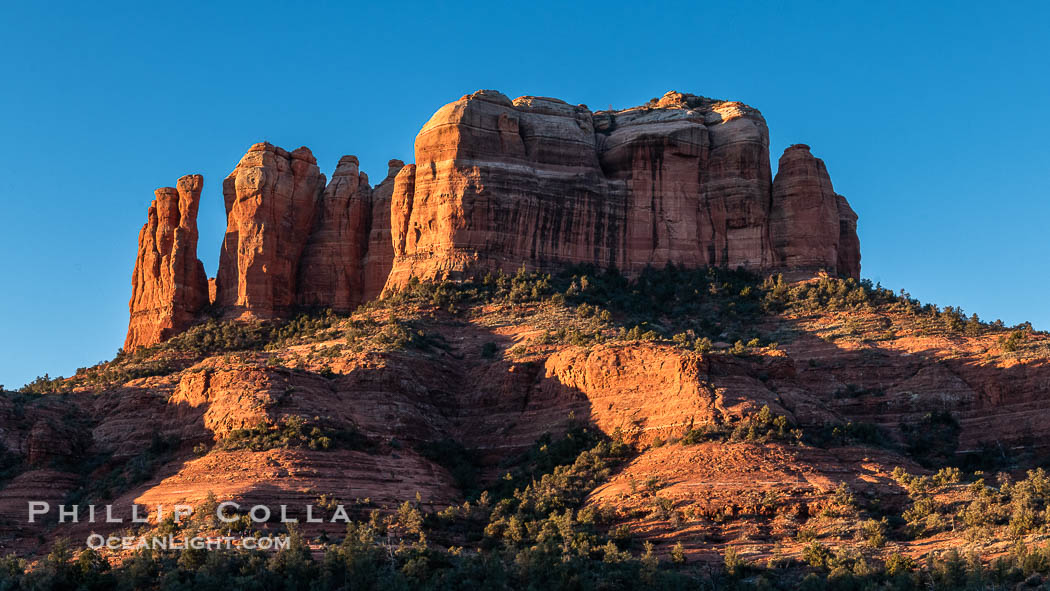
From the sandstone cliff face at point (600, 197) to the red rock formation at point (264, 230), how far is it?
7429 mm

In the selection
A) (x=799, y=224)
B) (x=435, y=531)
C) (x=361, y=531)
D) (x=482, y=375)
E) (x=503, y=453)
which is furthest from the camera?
(x=799, y=224)

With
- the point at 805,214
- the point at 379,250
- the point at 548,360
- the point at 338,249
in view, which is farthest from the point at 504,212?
the point at 805,214

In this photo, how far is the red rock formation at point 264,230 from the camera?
78000mm

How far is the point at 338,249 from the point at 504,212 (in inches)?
502

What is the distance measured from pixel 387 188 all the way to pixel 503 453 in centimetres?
3016

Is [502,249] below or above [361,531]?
above

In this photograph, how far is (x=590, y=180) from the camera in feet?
250

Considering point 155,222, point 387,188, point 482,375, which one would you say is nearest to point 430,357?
point 482,375

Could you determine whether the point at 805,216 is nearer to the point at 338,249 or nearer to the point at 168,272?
the point at 338,249

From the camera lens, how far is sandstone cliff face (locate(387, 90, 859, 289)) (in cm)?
7369

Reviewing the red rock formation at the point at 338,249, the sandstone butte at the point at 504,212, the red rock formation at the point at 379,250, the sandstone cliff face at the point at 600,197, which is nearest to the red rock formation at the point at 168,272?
the sandstone butte at the point at 504,212

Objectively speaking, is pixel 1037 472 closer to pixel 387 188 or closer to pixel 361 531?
pixel 361 531

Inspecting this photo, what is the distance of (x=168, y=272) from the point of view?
262 ft

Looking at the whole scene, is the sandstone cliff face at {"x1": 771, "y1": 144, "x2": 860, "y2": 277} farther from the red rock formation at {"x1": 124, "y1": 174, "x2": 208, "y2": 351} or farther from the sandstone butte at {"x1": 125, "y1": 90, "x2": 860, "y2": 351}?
the red rock formation at {"x1": 124, "y1": 174, "x2": 208, "y2": 351}
